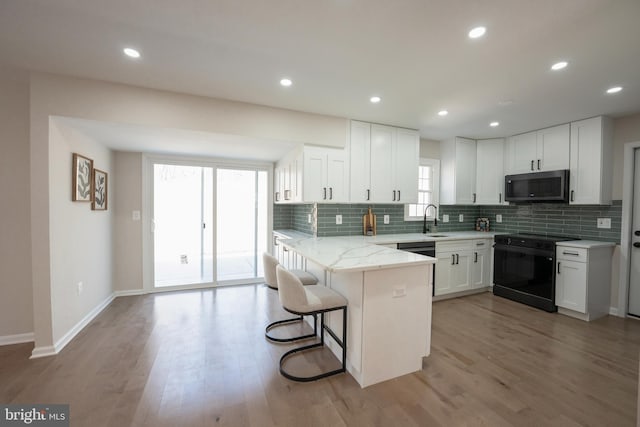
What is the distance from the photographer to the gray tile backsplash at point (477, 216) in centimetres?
354

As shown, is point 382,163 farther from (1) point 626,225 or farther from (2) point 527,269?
(1) point 626,225

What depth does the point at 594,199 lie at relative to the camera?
3279 millimetres

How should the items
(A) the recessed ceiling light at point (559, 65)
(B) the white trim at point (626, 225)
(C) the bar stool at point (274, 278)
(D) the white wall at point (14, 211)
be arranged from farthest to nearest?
(B) the white trim at point (626, 225) < (C) the bar stool at point (274, 278) < (D) the white wall at point (14, 211) < (A) the recessed ceiling light at point (559, 65)

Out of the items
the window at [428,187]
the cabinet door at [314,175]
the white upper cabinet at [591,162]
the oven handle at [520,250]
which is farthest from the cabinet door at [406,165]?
the white upper cabinet at [591,162]

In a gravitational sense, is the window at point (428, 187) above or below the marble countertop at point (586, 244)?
above

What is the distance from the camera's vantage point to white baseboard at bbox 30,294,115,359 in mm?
2320

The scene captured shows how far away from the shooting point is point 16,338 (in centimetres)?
255

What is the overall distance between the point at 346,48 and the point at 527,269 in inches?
147

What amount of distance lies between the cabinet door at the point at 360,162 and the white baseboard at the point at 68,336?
3358 mm

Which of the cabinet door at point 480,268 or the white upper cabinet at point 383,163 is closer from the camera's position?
the white upper cabinet at point 383,163

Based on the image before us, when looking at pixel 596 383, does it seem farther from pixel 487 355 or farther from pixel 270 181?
pixel 270 181

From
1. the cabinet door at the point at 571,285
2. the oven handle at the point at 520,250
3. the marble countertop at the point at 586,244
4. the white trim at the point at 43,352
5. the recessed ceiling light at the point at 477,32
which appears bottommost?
the white trim at the point at 43,352

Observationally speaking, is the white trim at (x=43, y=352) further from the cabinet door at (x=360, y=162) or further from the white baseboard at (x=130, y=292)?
the cabinet door at (x=360, y=162)

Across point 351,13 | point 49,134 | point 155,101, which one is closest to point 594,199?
point 351,13
